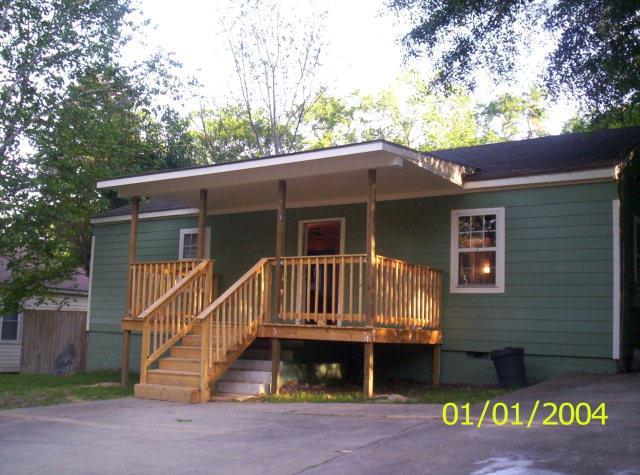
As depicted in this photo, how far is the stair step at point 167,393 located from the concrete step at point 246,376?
1155mm

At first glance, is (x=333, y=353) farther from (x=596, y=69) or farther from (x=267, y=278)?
(x=596, y=69)

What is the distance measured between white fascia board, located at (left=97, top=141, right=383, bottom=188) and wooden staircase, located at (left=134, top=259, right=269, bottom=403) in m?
1.52

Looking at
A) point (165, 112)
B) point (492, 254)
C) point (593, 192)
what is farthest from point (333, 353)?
point (165, 112)

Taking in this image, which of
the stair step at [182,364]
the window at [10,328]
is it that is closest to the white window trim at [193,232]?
the stair step at [182,364]

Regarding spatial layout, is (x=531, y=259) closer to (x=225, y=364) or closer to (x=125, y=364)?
(x=225, y=364)

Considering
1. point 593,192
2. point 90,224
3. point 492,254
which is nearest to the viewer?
point 593,192

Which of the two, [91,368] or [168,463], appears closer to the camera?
[168,463]

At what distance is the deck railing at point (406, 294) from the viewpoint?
1008 cm

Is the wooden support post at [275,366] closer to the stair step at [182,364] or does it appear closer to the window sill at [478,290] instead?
the stair step at [182,364]

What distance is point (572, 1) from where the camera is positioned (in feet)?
37.7

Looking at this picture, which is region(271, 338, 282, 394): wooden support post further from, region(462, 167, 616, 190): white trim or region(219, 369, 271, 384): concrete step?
Answer: region(462, 167, 616, 190): white trim

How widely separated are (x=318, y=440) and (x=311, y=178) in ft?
17.2

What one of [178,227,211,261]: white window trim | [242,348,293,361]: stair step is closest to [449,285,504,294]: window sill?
[242,348,293,361]: stair step

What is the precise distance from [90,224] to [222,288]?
5684mm
